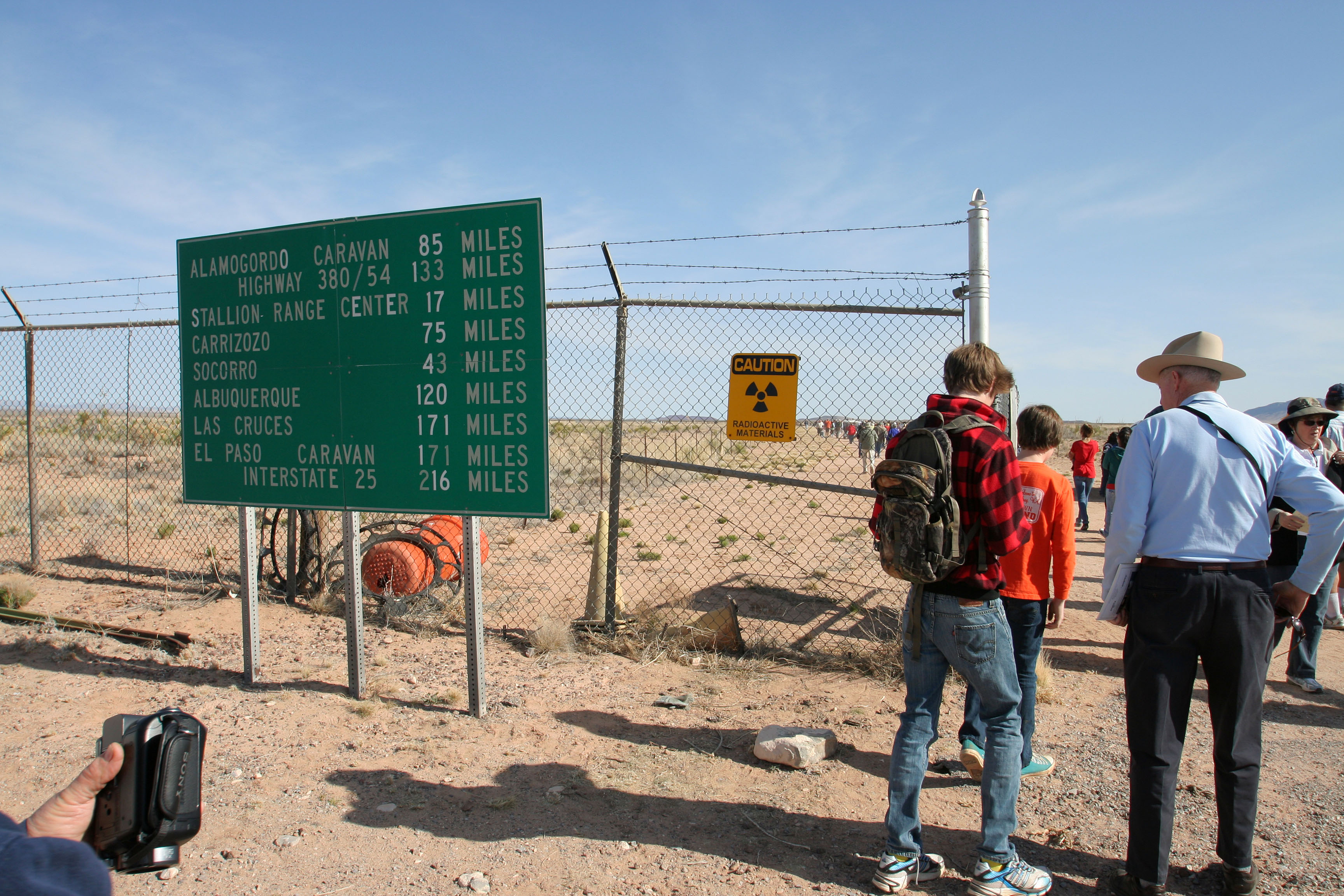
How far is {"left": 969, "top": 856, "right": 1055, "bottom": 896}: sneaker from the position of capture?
288 centimetres

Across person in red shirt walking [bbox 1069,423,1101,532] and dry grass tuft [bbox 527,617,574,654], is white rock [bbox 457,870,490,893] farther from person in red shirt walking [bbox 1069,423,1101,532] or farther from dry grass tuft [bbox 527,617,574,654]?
person in red shirt walking [bbox 1069,423,1101,532]

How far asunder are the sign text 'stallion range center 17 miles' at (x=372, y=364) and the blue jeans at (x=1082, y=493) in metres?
10.7

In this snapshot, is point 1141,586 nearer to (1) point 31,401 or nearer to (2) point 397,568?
(2) point 397,568

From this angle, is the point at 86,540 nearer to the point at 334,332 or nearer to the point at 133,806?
the point at 334,332

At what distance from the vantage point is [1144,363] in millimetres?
3312

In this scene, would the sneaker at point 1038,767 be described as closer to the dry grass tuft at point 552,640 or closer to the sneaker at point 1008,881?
the sneaker at point 1008,881

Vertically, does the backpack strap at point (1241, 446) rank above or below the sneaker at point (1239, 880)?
above

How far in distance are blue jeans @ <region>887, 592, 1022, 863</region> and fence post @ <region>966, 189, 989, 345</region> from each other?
2.51 metres

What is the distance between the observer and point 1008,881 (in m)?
2.90

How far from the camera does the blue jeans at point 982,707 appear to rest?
110 inches

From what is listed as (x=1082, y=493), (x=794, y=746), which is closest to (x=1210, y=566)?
(x=794, y=746)

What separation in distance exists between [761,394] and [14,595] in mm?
6726

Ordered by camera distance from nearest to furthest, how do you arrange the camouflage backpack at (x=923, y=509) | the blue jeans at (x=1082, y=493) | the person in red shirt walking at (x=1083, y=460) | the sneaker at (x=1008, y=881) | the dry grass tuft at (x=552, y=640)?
the camouflage backpack at (x=923, y=509) → the sneaker at (x=1008, y=881) → the dry grass tuft at (x=552, y=640) → the person in red shirt walking at (x=1083, y=460) → the blue jeans at (x=1082, y=493)

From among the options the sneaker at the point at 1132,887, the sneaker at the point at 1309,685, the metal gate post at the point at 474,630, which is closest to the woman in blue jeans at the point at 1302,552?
the sneaker at the point at 1309,685
